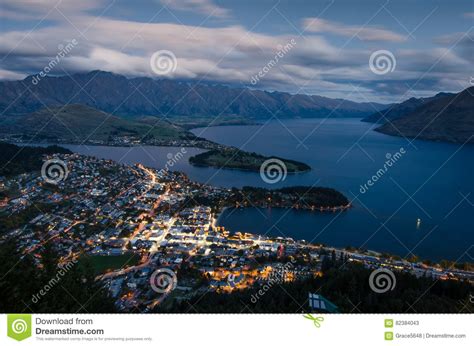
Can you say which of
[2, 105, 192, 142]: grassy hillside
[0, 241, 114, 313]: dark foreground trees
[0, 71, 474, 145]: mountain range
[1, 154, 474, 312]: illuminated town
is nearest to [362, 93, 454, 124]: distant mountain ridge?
[0, 71, 474, 145]: mountain range

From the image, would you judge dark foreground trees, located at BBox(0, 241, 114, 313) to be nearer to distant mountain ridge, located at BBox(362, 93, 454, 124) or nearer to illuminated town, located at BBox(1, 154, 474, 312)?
illuminated town, located at BBox(1, 154, 474, 312)

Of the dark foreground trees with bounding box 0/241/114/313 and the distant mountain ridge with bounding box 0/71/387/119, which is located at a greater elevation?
the distant mountain ridge with bounding box 0/71/387/119

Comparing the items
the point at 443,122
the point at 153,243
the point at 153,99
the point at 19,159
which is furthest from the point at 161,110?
the point at 153,243

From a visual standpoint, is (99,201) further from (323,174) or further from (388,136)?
(388,136)

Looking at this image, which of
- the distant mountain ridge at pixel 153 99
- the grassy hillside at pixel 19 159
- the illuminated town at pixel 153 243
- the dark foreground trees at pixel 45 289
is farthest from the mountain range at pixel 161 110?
the grassy hillside at pixel 19 159

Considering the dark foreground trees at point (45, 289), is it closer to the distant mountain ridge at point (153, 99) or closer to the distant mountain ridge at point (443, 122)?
the distant mountain ridge at point (443, 122)

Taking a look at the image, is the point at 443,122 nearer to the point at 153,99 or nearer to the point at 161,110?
the point at 161,110
